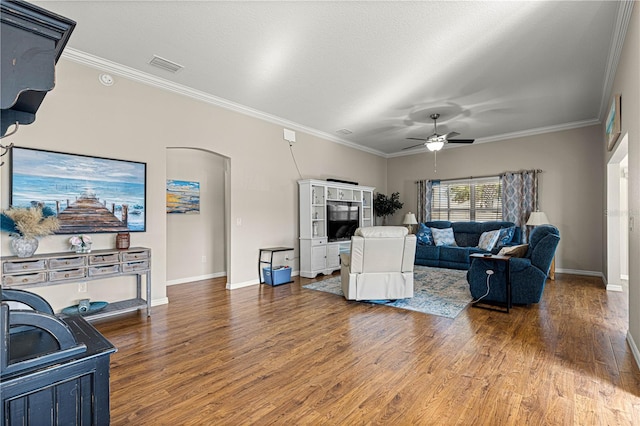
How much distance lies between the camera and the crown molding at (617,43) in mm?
2757

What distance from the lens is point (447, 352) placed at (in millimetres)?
2729

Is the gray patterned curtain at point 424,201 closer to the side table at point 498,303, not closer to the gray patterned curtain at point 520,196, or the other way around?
the gray patterned curtain at point 520,196

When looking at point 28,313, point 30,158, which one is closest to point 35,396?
point 28,313

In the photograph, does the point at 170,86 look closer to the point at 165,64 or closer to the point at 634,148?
the point at 165,64

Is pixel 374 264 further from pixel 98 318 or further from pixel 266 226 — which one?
pixel 98 318

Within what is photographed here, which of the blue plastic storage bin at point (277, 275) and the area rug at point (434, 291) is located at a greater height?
the blue plastic storage bin at point (277, 275)

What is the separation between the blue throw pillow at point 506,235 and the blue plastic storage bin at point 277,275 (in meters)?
4.24

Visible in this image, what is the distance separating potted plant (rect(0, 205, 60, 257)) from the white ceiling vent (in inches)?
80.3

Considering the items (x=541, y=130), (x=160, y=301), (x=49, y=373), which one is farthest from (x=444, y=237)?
(x=49, y=373)

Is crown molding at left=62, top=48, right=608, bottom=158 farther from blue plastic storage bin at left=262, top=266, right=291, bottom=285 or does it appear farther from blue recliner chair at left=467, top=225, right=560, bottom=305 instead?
blue recliner chair at left=467, top=225, right=560, bottom=305

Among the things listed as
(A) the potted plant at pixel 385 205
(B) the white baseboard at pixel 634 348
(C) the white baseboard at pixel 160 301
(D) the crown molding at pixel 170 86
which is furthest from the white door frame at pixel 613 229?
(C) the white baseboard at pixel 160 301

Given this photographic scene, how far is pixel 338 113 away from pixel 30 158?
4.23 meters

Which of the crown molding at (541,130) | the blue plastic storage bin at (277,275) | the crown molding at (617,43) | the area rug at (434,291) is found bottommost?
the area rug at (434,291)

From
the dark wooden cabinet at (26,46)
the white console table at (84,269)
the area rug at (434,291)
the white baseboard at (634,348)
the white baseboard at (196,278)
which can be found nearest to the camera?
the dark wooden cabinet at (26,46)
